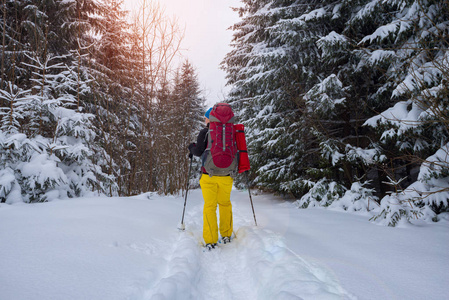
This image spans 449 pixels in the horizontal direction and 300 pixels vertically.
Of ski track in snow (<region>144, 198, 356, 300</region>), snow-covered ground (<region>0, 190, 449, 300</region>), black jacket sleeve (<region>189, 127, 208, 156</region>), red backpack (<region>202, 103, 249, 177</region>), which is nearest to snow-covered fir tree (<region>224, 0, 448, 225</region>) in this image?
snow-covered ground (<region>0, 190, 449, 300</region>)

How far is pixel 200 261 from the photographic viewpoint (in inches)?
111

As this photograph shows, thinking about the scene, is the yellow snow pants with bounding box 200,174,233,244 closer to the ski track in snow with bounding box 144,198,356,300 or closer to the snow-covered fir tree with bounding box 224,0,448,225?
the ski track in snow with bounding box 144,198,356,300

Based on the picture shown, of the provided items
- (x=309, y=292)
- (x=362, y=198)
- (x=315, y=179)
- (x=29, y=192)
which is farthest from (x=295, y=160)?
(x=29, y=192)

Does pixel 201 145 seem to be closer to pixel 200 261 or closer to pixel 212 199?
pixel 212 199

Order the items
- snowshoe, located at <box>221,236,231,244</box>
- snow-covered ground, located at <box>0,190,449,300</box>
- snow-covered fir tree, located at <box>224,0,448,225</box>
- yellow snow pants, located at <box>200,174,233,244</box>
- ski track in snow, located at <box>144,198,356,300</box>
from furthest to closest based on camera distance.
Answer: snow-covered fir tree, located at <box>224,0,448,225</box> < snowshoe, located at <box>221,236,231,244</box> < yellow snow pants, located at <box>200,174,233,244</box> < ski track in snow, located at <box>144,198,356,300</box> < snow-covered ground, located at <box>0,190,449,300</box>

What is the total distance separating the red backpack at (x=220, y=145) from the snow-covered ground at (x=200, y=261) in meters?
1.14

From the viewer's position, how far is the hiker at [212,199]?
343 cm

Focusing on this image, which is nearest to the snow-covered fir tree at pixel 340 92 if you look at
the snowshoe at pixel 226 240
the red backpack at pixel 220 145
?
the red backpack at pixel 220 145

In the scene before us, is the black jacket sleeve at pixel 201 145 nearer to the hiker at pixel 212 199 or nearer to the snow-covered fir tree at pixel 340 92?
the hiker at pixel 212 199

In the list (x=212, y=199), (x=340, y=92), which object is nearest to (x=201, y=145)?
(x=212, y=199)

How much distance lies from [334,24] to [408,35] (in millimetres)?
2677

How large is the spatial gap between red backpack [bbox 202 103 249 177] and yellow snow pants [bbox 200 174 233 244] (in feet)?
0.48

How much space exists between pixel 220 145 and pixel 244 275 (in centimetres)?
181

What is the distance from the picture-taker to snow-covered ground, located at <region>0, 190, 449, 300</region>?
1.75 m
